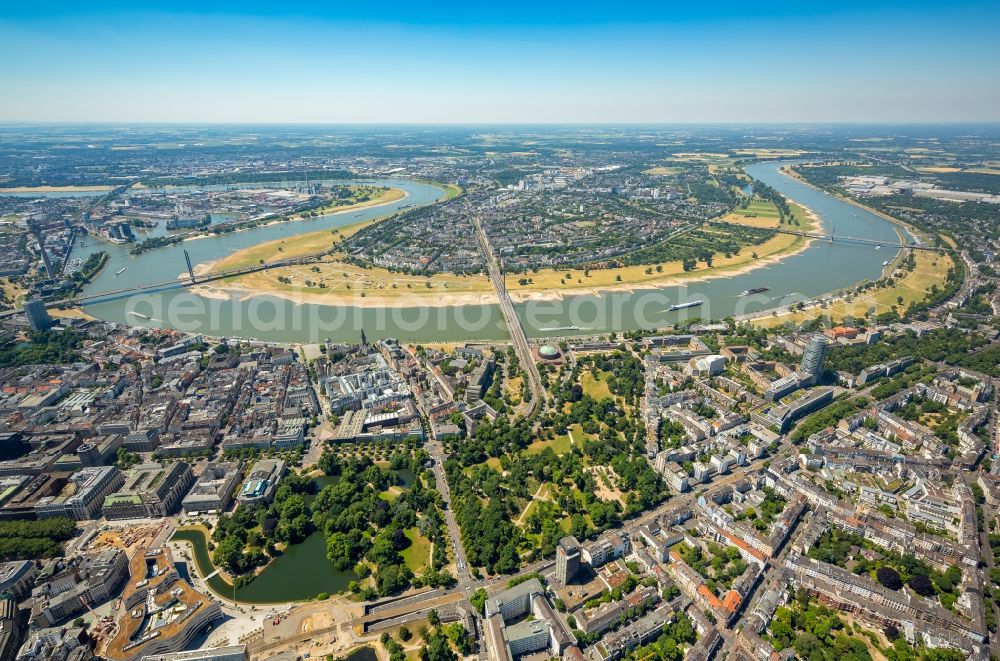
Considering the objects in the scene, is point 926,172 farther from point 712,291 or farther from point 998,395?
point 998,395

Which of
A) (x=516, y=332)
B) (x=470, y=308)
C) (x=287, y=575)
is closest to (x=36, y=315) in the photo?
(x=470, y=308)

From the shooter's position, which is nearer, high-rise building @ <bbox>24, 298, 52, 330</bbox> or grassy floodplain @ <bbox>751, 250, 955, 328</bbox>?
high-rise building @ <bbox>24, 298, 52, 330</bbox>

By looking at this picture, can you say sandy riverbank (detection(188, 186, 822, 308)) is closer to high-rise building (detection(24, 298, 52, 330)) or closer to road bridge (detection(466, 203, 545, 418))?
road bridge (detection(466, 203, 545, 418))

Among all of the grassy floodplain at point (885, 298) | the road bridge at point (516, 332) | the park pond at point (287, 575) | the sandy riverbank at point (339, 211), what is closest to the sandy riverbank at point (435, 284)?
the road bridge at point (516, 332)

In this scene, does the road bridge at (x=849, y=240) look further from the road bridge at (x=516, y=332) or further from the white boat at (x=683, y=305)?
the road bridge at (x=516, y=332)

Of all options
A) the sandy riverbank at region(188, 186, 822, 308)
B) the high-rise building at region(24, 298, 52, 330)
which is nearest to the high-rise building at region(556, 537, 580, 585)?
the sandy riverbank at region(188, 186, 822, 308)

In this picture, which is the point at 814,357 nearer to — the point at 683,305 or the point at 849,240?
the point at 683,305
